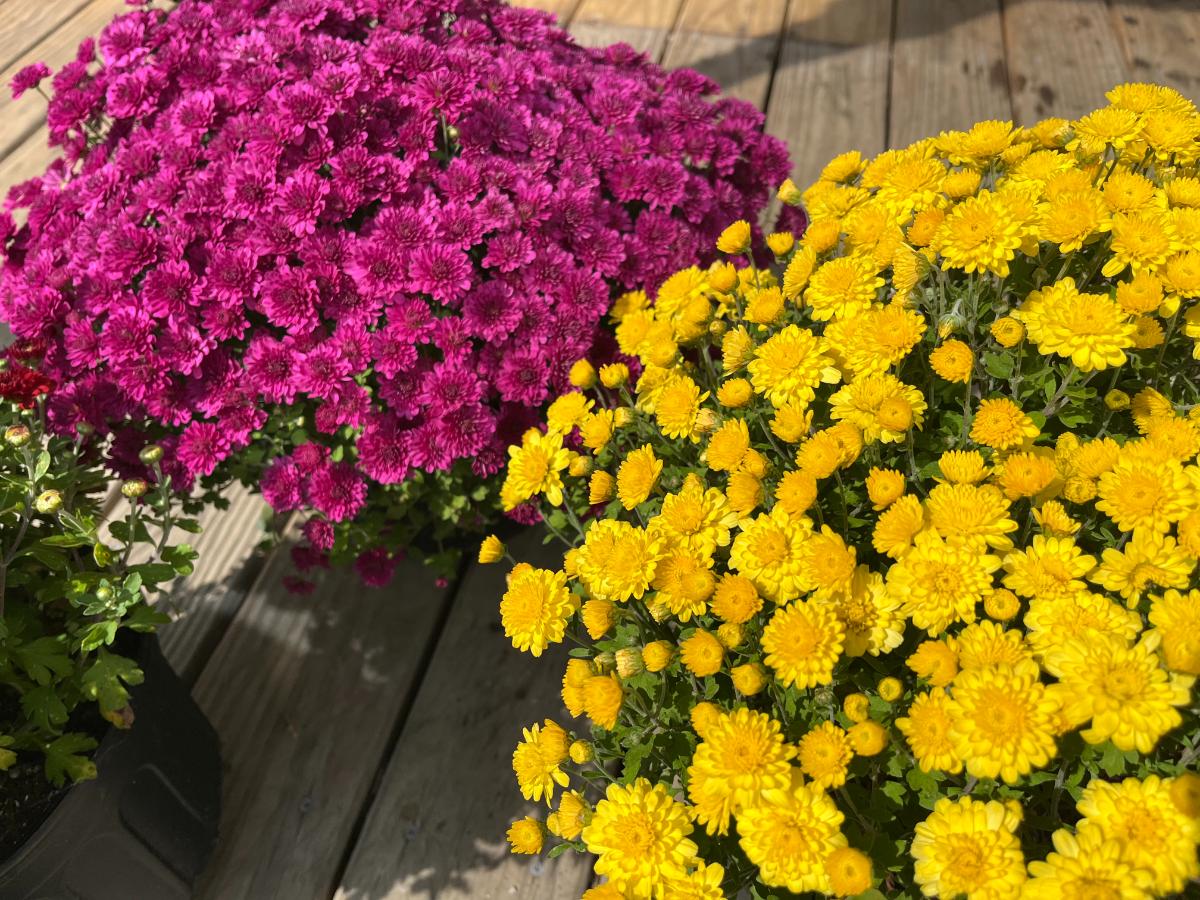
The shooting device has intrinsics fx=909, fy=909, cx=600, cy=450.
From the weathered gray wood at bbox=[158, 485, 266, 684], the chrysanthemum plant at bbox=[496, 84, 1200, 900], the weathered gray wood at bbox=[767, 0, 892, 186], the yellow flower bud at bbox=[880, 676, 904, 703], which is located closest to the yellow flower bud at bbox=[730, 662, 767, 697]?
the chrysanthemum plant at bbox=[496, 84, 1200, 900]

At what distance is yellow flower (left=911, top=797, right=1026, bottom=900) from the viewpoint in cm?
73

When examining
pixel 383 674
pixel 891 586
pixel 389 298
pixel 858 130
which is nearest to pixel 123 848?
pixel 383 674

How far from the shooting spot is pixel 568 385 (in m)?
1.39

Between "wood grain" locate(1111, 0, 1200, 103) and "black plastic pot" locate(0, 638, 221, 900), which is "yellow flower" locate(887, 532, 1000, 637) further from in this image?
"wood grain" locate(1111, 0, 1200, 103)

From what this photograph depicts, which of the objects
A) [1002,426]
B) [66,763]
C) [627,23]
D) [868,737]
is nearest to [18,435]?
[66,763]

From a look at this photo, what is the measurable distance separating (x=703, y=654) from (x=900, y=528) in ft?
0.75

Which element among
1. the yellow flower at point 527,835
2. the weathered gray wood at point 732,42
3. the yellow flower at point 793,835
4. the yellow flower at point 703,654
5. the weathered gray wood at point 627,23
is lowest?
the weathered gray wood at point 732,42

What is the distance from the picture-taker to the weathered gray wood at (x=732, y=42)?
2.70m

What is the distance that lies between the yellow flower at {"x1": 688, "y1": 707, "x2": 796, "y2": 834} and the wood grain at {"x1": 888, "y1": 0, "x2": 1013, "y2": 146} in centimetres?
199

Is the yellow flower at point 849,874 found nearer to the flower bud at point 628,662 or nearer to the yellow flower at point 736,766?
the yellow flower at point 736,766

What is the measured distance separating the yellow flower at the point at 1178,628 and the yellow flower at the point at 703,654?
38cm

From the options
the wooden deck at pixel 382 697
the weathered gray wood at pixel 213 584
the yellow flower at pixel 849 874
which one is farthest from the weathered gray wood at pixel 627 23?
the yellow flower at pixel 849 874

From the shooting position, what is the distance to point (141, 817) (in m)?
1.31

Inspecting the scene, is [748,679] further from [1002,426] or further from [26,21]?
[26,21]
